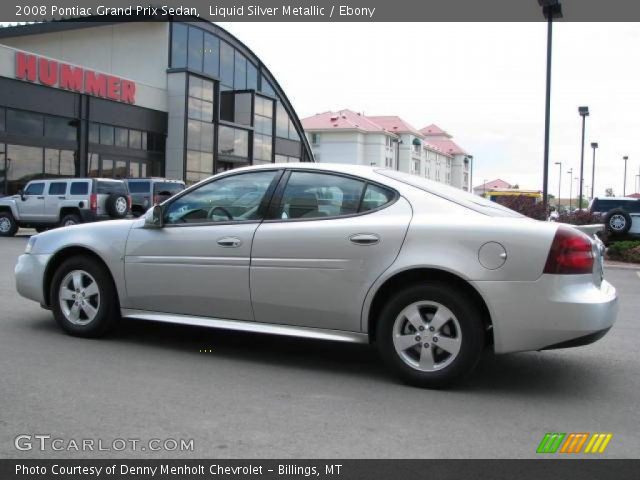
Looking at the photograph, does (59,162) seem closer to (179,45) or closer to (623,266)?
(179,45)

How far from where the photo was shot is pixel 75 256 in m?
5.95

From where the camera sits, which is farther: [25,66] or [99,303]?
[25,66]

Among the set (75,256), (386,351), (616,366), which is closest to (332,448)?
(386,351)

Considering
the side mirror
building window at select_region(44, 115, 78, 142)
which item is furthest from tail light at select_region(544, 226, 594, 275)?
building window at select_region(44, 115, 78, 142)

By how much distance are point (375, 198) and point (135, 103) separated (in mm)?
33234

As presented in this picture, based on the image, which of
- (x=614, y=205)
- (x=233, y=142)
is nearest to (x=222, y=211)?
(x=614, y=205)

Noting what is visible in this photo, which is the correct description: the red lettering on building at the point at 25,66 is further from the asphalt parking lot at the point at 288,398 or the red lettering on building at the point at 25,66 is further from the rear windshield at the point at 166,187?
the asphalt parking lot at the point at 288,398

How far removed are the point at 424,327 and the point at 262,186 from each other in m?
1.76

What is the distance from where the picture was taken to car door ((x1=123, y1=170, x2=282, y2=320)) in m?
5.18

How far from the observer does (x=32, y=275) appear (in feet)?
20.2

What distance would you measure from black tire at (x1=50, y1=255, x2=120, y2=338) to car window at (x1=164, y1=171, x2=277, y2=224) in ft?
2.56

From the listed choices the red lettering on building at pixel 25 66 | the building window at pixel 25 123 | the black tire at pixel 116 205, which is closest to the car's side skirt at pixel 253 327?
the black tire at pixel 116 205
